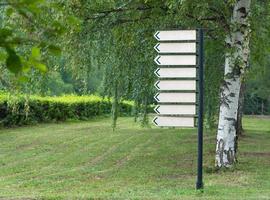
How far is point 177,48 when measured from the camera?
881 cm

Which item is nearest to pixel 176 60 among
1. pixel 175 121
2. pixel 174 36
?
pixel 174 36

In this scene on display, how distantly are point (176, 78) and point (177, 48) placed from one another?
454 mm

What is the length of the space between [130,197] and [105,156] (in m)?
7.86

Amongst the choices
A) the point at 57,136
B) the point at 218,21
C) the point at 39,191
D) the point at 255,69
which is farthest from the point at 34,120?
the point at 39,191

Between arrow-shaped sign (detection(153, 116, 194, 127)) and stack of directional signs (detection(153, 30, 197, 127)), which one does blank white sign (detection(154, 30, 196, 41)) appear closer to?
stack of directional signs (detection(153, 30, 197, 127))

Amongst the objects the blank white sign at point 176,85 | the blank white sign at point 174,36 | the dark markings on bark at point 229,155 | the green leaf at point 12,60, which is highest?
the blank white sign at point 174,36

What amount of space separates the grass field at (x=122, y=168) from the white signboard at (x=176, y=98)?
1354 mm

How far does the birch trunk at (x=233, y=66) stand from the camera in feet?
37.6

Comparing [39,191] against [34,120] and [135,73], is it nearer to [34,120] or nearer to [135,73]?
[135,73]

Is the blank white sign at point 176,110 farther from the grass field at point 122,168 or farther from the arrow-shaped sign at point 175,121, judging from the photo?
the grass field at point 122,168

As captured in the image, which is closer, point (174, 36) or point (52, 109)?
point (174, 36)

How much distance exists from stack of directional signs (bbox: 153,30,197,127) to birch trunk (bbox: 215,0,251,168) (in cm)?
277

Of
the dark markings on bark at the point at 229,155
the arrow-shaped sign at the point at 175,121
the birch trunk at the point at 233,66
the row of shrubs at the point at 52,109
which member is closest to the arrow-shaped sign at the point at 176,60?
the arrow-shaped sign at the point at 175,121

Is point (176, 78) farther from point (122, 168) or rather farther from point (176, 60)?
point (122, 168)
